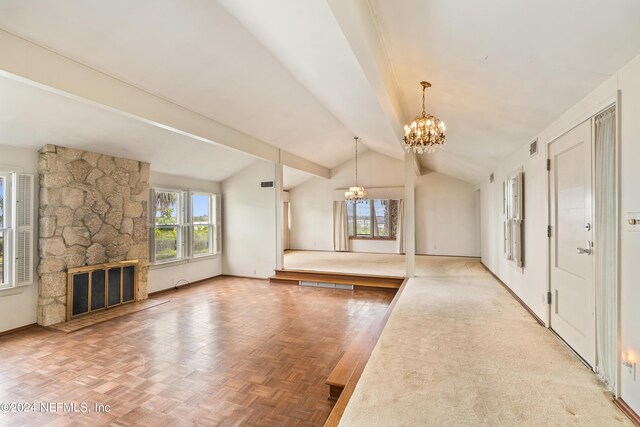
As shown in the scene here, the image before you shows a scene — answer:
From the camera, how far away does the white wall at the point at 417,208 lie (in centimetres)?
895

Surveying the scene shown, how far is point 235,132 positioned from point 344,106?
1.95 meters

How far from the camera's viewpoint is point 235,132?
531cm

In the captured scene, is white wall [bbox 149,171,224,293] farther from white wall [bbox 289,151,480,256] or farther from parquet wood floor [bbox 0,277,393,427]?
white wall [bbox 289,151,480,256]

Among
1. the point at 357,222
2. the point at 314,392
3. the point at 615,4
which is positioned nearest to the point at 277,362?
the point at 314,392

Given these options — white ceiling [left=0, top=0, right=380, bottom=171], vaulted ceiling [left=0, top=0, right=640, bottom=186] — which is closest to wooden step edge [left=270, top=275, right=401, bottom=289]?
vaulted ceiling [left=0, top=0, right=640, bottom=186]

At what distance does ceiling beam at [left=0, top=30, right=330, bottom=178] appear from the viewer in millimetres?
2434

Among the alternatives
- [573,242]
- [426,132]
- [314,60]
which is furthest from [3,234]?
[573,242]

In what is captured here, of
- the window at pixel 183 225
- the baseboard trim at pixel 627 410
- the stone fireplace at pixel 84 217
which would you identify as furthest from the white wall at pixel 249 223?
the baseboard trim at pixel 627 410

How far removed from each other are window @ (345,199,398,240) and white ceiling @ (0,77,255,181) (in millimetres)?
5123

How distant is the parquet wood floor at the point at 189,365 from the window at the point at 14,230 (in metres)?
0.78

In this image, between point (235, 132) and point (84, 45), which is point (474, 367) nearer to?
point (84, 45)

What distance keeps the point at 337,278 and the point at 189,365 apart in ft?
12.6

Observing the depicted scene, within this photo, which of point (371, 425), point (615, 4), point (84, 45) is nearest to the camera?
point (615, 4)

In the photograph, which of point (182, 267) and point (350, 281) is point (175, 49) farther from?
point (350, 281)
